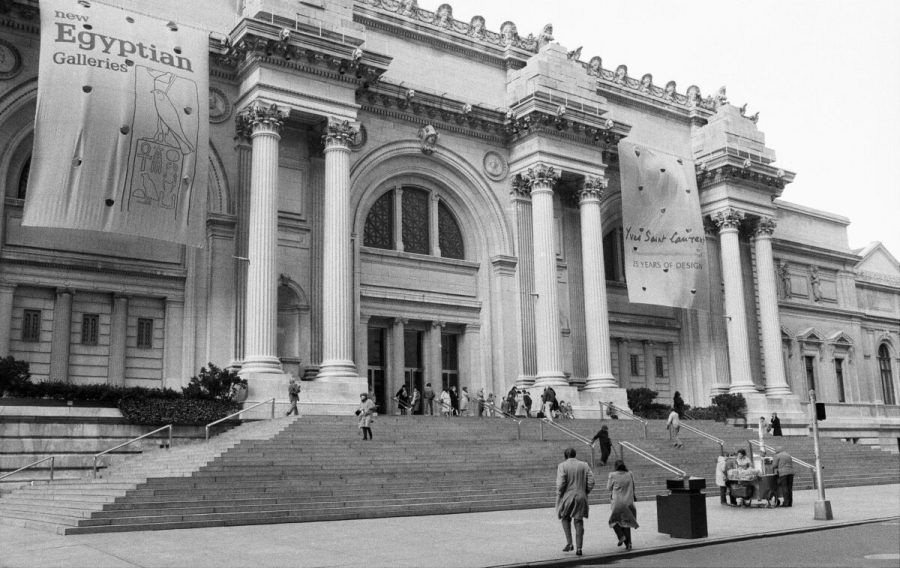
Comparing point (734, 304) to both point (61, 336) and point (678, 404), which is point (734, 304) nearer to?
point (678, 404)

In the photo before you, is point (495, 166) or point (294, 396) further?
point (495, 166)

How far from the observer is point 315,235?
32.3 meters

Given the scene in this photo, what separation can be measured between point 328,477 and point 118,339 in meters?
10.5

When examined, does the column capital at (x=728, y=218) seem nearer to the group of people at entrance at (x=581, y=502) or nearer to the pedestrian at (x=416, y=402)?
the pedestrian at (x=416, y=402)

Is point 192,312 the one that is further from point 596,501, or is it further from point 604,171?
point 604,171

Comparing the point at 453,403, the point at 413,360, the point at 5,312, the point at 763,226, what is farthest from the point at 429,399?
the point at 763,226

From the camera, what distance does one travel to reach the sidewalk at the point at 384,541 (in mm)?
12961

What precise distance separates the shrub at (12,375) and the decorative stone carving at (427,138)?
17472 mm

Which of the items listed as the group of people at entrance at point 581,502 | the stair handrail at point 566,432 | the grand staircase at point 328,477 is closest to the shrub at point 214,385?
the grand staircase at point 328,477

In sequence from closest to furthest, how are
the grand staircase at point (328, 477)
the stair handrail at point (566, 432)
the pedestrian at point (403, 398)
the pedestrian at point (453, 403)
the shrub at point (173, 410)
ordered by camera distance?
1. the grand staircase at point (328, 477)
2. the shrub at point (173, 410)
3. the stair handrail at point (566, 432)
4. the pedestrian at point (403, 398)
5. the pedestrian at point (453, 403)

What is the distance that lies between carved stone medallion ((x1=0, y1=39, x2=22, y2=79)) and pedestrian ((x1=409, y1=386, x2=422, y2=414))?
16666mm

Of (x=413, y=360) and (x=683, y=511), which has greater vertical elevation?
(x=413, y=360)

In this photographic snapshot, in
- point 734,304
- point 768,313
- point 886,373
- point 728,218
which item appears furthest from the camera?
point 886,373

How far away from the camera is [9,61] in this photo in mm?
27500
